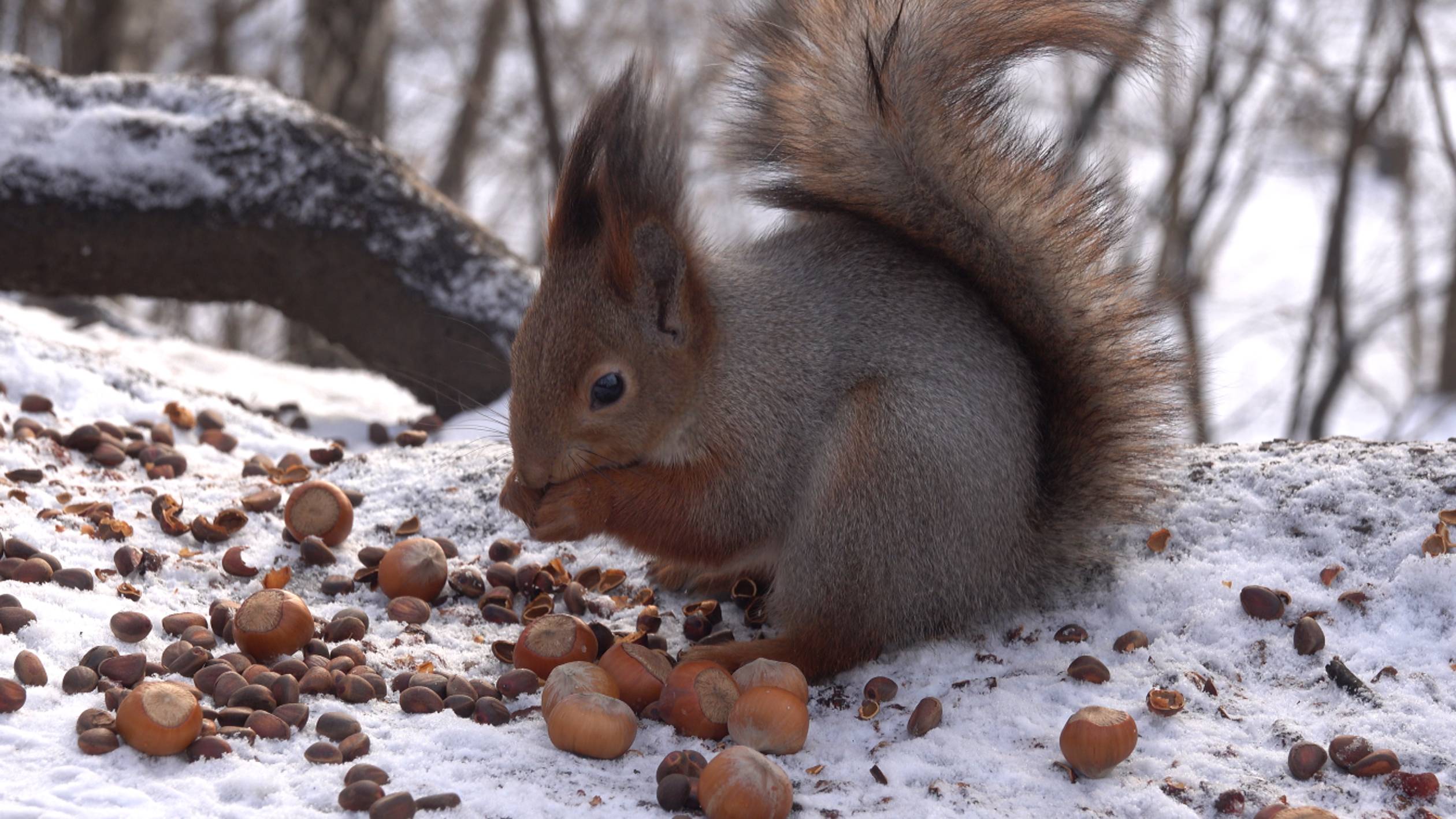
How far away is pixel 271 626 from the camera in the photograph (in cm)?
162

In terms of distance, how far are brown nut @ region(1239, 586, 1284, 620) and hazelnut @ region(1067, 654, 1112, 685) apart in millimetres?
251

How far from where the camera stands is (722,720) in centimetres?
153

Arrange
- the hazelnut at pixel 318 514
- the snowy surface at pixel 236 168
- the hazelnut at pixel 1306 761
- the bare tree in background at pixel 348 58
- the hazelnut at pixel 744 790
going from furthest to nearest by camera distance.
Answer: the bare tree in background at pixel 348 58 → the snowy surface at pixel 236 168 → the hazelnut at pixel 318 514 → the hazelnut at pixel 1306 761 → the hazelnut at pixel 744 790

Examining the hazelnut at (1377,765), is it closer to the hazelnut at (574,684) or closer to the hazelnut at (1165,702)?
the hazelnut at (1165,702)

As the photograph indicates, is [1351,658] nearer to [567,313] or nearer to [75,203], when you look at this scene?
[567,313]

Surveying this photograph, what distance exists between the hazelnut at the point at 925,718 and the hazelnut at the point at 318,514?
1.03 metres

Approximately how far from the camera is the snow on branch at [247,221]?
10.0 ft

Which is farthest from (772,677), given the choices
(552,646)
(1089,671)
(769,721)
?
(1089,671)

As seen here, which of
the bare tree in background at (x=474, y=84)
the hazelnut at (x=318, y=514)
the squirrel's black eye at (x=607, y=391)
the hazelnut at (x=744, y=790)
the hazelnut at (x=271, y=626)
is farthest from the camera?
the bare tree in background at (x=474, y=84)

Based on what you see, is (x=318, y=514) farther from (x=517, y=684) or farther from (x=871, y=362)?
(x=871, y=362)

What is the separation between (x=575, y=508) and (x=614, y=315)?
280mm

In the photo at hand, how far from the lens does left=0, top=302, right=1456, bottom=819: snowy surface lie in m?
1.32

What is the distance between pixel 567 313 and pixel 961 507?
2.02 feet

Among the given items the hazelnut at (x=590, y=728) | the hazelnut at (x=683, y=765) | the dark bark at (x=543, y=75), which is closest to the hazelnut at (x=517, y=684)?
the hazelnut at (x=590, y=728)
